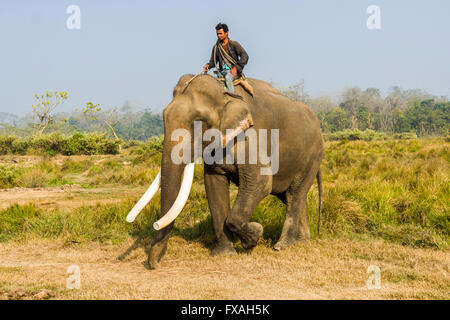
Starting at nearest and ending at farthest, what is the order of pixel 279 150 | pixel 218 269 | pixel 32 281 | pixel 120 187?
pixel 32 281 → pixel 218 269 → pixel 279 150 → pixel 120 187

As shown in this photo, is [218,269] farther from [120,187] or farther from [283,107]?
[120,187]

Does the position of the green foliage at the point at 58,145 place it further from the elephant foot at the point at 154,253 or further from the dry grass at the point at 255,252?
the elephant foot at the point at 154,253

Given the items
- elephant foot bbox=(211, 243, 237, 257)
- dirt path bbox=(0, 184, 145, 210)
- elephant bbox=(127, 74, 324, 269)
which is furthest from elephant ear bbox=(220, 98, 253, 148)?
dirt path bbox=(0, 184, 145, 210)

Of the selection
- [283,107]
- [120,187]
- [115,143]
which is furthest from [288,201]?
[115,143]

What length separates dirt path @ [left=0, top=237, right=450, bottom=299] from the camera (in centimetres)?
477

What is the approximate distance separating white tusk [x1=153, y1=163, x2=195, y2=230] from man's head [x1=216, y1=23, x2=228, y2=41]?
1.86m

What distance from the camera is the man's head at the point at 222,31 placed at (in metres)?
6.38

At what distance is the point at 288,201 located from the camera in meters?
7.34

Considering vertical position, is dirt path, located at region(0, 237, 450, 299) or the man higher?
the man

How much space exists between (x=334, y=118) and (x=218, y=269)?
76493 mm

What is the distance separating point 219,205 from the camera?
21.8ft

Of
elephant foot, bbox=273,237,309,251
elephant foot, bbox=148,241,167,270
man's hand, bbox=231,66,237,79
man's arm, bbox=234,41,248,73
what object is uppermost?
man's arm, bbox=234,41,248,73

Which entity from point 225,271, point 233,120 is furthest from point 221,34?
point 225,271

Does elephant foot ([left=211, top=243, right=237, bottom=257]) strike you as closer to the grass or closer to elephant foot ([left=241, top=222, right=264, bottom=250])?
elephant foot ([left=241, top=222, right=264, bottom=250])
